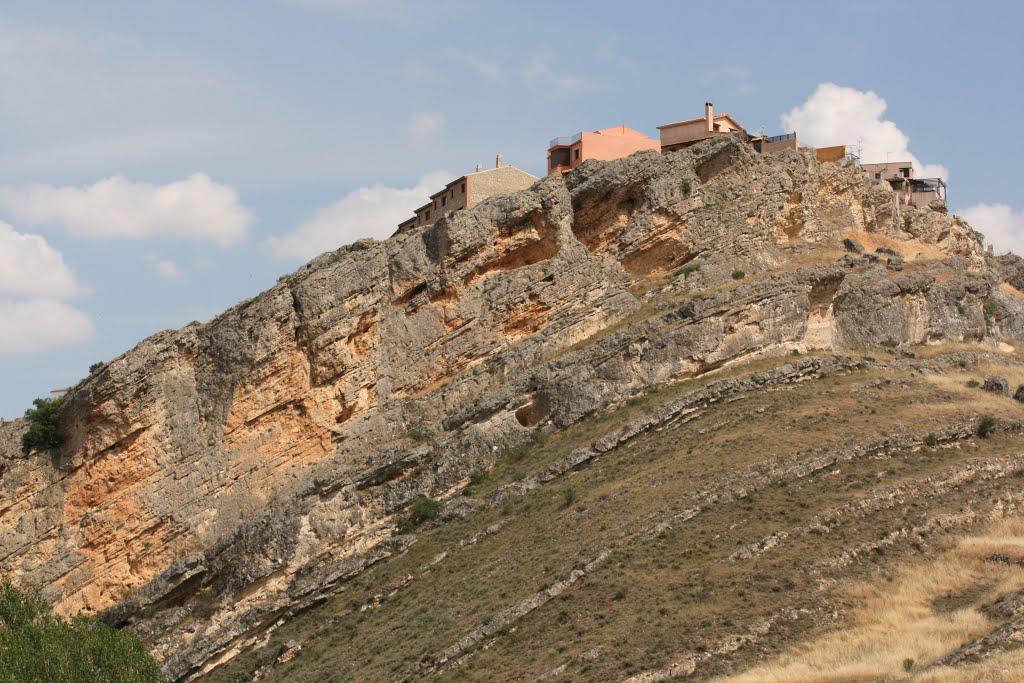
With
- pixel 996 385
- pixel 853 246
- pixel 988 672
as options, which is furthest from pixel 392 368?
pixel 988 672

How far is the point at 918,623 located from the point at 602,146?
29247 mm

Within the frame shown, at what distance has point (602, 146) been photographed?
53250mm

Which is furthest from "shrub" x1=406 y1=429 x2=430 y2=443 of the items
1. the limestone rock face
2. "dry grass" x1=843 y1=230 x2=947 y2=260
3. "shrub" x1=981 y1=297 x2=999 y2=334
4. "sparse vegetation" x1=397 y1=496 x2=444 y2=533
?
"shrub" x1=981 y1=297 x2=999 y2=334

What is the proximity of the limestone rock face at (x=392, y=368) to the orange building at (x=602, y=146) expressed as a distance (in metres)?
2.92

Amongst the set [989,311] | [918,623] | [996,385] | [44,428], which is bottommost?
[918,623]

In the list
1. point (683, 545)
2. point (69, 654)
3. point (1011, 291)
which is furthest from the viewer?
point (1011, 291)

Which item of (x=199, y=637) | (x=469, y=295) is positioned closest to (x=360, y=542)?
(x=199, y=637)

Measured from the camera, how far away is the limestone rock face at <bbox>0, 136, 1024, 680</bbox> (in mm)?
40875

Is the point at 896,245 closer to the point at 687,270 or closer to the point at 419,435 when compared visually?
the point at 687,270

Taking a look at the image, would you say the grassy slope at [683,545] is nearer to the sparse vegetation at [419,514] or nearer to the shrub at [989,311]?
the sparse vegetation at [419,514]

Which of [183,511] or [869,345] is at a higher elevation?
[183,511]

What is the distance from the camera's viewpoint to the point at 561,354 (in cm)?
4484

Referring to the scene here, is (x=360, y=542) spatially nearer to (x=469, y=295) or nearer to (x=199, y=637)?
(x=199, y=637)

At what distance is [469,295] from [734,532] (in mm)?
17120
